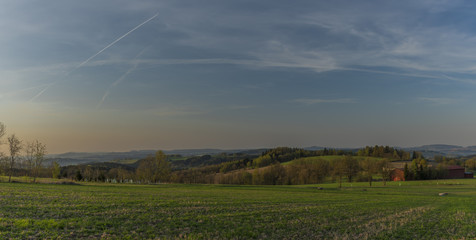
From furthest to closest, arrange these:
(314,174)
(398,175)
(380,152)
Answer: (380,152) < (398,175) < (314,174)

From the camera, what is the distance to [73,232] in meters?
13.6

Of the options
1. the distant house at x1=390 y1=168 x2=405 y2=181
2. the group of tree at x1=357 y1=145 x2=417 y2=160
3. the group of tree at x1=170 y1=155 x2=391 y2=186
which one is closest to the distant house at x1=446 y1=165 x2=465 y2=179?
the distant house at x1=390 y1=168 x2=405 y2=181

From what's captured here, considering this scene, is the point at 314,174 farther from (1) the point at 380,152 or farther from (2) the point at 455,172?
(1) the point at 380,152

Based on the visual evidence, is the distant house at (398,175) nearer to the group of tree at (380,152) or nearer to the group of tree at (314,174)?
the group of tree at (314,174)

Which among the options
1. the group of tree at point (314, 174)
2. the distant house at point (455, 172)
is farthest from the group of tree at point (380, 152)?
the group of tree at point (314, 174)

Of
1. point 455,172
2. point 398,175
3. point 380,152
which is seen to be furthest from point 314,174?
point 380,152

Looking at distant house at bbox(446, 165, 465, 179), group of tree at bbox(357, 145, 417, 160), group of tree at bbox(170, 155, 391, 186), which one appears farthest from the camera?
group of tree at bbox(357, 145, 417, 160)

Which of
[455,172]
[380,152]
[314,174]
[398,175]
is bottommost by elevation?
[398,175]

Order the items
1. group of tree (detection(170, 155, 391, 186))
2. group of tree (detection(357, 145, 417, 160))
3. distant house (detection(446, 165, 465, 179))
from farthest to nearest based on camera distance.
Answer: group of tree (detection(357, 145, 417, 160))
distant house (detection(446, 165, 465, 179))
group of tree (detection(170, 155, 391, 186))

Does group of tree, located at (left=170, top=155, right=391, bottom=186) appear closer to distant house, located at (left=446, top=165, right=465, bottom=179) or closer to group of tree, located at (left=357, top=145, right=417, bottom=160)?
distant house, located at (left=446, top=165, right=465, bottom=179)

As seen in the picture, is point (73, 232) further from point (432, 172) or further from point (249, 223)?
point (432, 172)

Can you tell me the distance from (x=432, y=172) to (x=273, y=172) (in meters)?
63.5

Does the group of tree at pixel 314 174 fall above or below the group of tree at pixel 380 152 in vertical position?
below

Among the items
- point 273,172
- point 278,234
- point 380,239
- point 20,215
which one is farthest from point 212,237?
point 273,172
